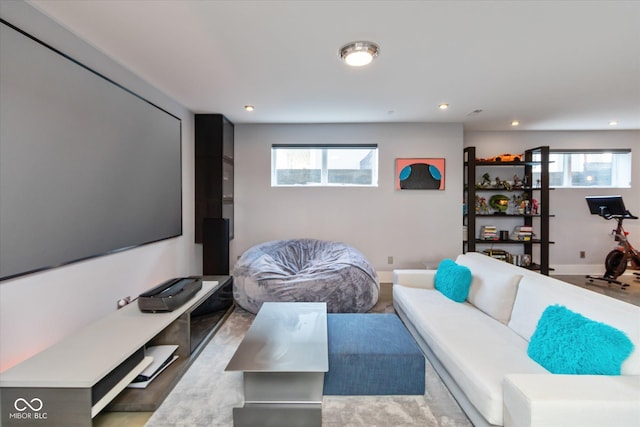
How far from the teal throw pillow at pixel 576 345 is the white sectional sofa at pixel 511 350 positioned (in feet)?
0.14

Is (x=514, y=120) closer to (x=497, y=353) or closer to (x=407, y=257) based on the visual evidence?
(x=407, y=257)

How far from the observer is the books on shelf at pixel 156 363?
5.89 ft

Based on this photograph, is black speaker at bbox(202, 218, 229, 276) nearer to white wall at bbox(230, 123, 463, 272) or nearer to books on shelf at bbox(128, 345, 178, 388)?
white wall at bbox(230, 123, 463, 272)

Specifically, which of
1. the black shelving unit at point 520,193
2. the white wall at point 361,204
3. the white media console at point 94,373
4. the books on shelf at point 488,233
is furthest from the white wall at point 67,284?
the books on shelf at point 488,233

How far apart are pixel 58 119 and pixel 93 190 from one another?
518 mm

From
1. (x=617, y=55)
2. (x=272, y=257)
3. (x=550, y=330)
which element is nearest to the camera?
(x=550, y=330)

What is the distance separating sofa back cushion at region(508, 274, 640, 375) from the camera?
1275 mm

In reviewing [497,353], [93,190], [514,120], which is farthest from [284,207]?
[514,120]

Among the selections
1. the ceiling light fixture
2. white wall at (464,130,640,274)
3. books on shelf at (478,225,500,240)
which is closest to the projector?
the ceiling light fixture

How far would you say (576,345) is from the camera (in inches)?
52.7

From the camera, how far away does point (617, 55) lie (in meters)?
2.25

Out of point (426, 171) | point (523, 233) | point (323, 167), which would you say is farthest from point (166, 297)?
point (523, 233)

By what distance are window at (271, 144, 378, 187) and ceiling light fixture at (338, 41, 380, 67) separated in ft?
7.33

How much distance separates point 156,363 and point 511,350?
2.30m
